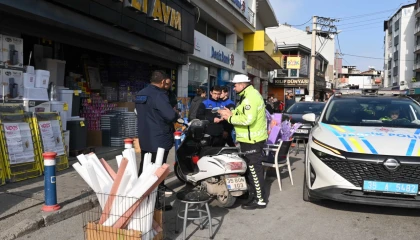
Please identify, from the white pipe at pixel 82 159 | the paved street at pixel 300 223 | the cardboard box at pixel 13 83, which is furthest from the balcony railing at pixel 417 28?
the white pipe at pixel 82 159

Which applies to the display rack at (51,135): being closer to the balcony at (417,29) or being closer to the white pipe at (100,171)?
the white pipe at (100,171)

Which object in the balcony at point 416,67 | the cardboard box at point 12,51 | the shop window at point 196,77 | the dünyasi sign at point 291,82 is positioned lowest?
the cardboard box at point 12,51

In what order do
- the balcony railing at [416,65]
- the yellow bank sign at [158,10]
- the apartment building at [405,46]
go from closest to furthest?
the yellow bank sign at [158,10]
the balcony railing at [416,65]
the apartment building at [405,46]

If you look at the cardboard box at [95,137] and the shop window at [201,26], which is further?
the shop window at [201,26]

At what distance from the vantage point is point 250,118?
4840 mm

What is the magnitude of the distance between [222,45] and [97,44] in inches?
400

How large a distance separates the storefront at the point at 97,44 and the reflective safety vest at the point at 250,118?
154 inches

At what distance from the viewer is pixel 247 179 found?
5.30 m

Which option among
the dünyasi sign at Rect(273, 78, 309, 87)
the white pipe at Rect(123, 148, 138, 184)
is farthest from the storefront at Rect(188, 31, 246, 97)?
the dünyasi sign at Rect(273, 78, 309, 87)

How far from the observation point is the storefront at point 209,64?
14.6 m

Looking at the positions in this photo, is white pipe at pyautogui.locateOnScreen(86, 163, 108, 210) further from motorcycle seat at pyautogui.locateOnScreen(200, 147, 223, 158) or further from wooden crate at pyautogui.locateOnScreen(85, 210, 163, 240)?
motorcycle seat at pyautogui.locateOnScreen(200, 147, 223, 158)

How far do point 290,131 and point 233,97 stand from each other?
46.8 feet

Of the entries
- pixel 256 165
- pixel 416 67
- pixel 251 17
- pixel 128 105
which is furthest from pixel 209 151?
pixel 416 67

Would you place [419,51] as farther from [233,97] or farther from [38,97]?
[38,97]
